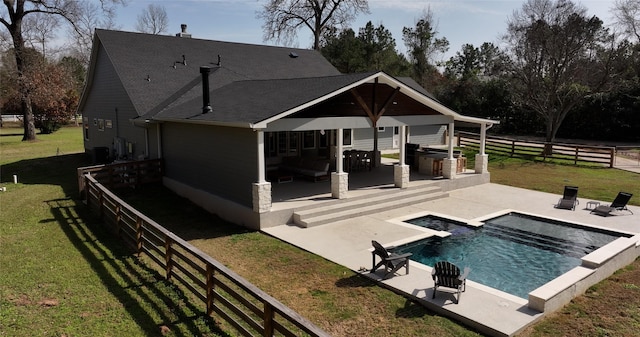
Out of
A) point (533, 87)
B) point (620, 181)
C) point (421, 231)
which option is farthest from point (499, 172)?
point (421, 231)

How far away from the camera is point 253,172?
38.2 ft

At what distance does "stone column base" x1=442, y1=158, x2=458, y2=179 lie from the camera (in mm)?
16422

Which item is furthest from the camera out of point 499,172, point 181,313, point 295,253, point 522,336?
point 499,172

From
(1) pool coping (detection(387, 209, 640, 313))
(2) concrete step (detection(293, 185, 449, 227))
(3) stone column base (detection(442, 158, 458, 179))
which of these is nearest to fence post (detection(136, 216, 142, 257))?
(2) concrete step (detection(293, 185, 449, 227))

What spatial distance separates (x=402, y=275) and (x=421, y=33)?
43355 millimetres

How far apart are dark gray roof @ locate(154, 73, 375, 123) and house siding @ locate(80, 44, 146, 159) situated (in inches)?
105

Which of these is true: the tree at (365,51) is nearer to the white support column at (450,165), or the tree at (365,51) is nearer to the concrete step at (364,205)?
the white support column at (450,165)

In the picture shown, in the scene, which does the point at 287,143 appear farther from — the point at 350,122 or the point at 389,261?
the point at 389,261

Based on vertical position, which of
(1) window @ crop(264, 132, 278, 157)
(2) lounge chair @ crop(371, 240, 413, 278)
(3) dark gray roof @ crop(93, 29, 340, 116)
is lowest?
(2) lounge chair @ crop(371, 240, 413, 278)

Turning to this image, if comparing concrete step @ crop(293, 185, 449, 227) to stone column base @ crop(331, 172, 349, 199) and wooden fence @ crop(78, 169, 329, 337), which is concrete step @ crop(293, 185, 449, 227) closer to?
stone column base @ crop(331, 172, 349, 199)

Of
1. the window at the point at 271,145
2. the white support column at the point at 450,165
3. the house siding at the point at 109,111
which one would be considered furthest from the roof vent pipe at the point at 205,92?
the white support column at the point at 450,165

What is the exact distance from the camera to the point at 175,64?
1966cm

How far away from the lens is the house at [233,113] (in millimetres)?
12016

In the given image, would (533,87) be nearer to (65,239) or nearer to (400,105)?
(400,105)
